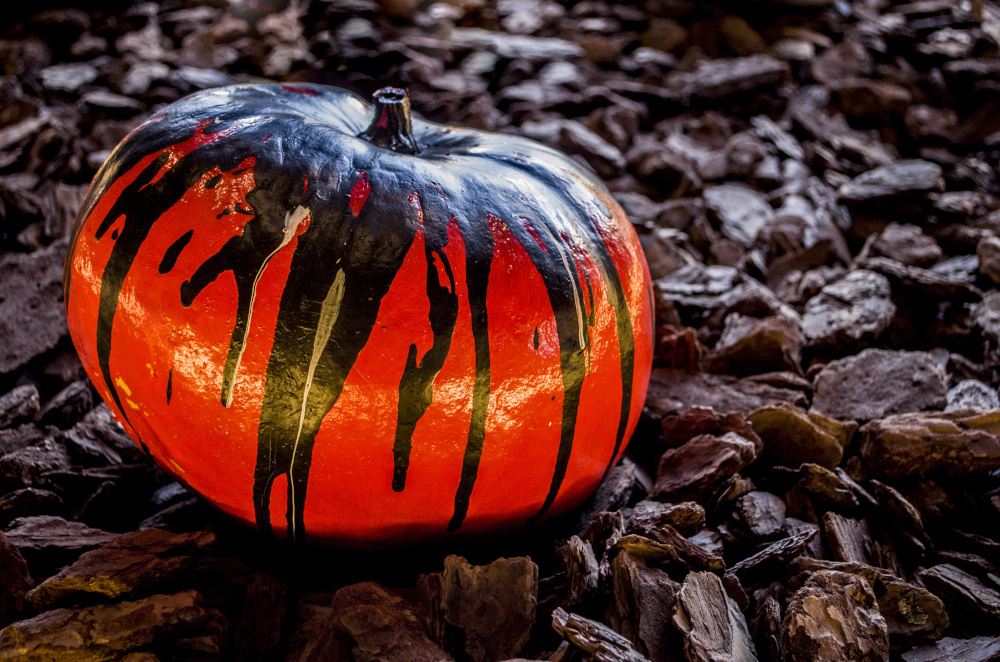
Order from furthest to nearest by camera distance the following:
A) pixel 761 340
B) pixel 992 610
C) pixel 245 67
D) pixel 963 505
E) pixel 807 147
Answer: pixel 245 67
pixel 807 147
pixel 761 340
pixel 963 505
pixel 992 610

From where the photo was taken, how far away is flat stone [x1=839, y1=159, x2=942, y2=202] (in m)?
3.23

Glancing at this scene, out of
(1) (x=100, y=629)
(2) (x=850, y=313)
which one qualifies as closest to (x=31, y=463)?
(1) (x=100, y=629)

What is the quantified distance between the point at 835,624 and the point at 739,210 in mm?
2369

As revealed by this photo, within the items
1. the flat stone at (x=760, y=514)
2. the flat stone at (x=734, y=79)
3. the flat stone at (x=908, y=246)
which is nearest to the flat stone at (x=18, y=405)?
the flat stone at (x=760, y=514)

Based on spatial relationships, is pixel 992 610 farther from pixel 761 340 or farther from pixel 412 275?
pixel 412 275

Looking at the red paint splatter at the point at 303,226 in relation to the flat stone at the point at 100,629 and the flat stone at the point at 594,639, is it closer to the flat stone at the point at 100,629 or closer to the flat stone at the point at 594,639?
the flat stone at the point at 100,629

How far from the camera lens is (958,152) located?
154 inches

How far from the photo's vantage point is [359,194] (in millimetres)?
1353

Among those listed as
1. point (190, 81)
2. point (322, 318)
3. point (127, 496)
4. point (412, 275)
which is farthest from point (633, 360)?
point (190, 81)

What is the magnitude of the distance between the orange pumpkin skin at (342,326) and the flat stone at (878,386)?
908 mm

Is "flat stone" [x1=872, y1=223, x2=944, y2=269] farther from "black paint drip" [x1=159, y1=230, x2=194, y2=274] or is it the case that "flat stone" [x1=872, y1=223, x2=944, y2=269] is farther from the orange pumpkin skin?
"black paint drip" [x1=159, y1=230, x2=194, y2=274]

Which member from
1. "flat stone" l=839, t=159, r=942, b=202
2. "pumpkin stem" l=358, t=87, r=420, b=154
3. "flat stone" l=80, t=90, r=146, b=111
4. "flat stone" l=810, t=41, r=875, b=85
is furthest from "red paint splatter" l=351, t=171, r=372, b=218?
"flat stone" l=810, t=41, r=875, b=85

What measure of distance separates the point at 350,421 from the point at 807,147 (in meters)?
3.37

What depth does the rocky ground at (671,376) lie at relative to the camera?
4.50 feet
